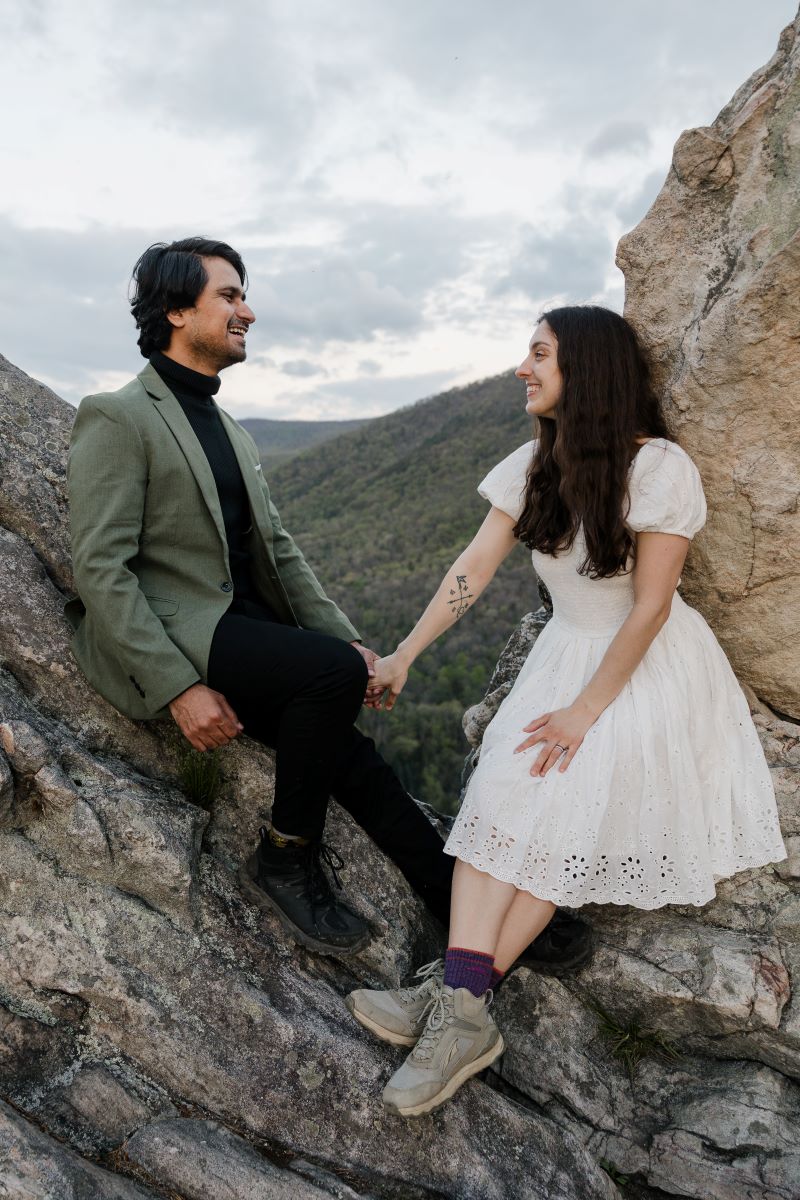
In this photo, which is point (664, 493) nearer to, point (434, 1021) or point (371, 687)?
point (371, 687)

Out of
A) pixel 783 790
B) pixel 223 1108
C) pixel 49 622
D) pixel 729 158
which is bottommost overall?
pixel 223 1108

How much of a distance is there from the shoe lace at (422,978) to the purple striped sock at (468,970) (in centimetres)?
8

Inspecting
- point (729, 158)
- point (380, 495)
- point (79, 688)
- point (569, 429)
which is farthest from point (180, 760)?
point (380, 495)

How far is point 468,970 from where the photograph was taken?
276cm

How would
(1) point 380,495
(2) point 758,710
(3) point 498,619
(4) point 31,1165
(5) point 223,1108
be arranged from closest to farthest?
(4) point 31,1165, (5) point 223,1108, (2) point 758,710, (3) point 498,619, (1) point 380,495

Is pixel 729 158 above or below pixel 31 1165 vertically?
above

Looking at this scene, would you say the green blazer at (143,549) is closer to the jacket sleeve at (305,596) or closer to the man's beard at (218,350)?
the man's beard at (218,350)

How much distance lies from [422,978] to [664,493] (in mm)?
1878

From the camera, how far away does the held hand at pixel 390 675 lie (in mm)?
3561

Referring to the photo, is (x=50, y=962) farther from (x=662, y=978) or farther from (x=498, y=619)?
(x=498, y=619)

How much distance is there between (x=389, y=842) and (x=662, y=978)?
1094 millimetres

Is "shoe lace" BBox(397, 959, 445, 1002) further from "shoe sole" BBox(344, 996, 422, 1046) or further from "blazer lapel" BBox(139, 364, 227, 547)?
"blazer lapel" BBox(139, 364, 227, 547)

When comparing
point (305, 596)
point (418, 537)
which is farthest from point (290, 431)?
point (305, 596)

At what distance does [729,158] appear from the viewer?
333 centimetres
